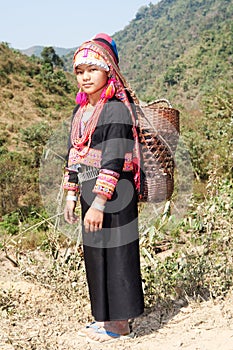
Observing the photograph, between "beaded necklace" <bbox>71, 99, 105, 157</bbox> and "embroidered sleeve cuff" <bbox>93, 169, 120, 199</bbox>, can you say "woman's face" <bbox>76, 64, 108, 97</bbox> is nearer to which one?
"beaded necklace" <bbox>71, 99, 105, 157</bbox>

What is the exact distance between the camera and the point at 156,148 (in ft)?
6.98

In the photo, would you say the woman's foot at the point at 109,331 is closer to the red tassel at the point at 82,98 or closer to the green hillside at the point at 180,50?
the red tassel at the point at 82,98

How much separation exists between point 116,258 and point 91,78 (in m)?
0.84

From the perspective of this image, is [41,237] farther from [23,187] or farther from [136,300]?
[23,187]

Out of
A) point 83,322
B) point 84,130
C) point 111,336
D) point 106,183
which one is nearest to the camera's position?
point 106,183

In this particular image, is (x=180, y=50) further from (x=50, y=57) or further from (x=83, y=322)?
(x=83, y=322)

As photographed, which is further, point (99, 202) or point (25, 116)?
point (25, 116)

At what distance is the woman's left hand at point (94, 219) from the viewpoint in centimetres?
202

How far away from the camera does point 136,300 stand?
2225 mm

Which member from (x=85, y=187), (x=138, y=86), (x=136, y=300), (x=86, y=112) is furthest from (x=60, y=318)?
(x=138, y=86)

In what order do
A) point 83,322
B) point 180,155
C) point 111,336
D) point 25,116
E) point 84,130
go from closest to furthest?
1. point 84,130
2. point 111,336
3. point 83,322
4. point 180,155
5. point 25,116

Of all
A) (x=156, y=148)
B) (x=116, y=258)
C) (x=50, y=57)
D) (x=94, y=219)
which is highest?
(x=50, y=57)

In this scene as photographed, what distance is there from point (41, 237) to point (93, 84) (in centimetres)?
301

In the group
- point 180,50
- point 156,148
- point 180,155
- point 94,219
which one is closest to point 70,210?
point 94,219
